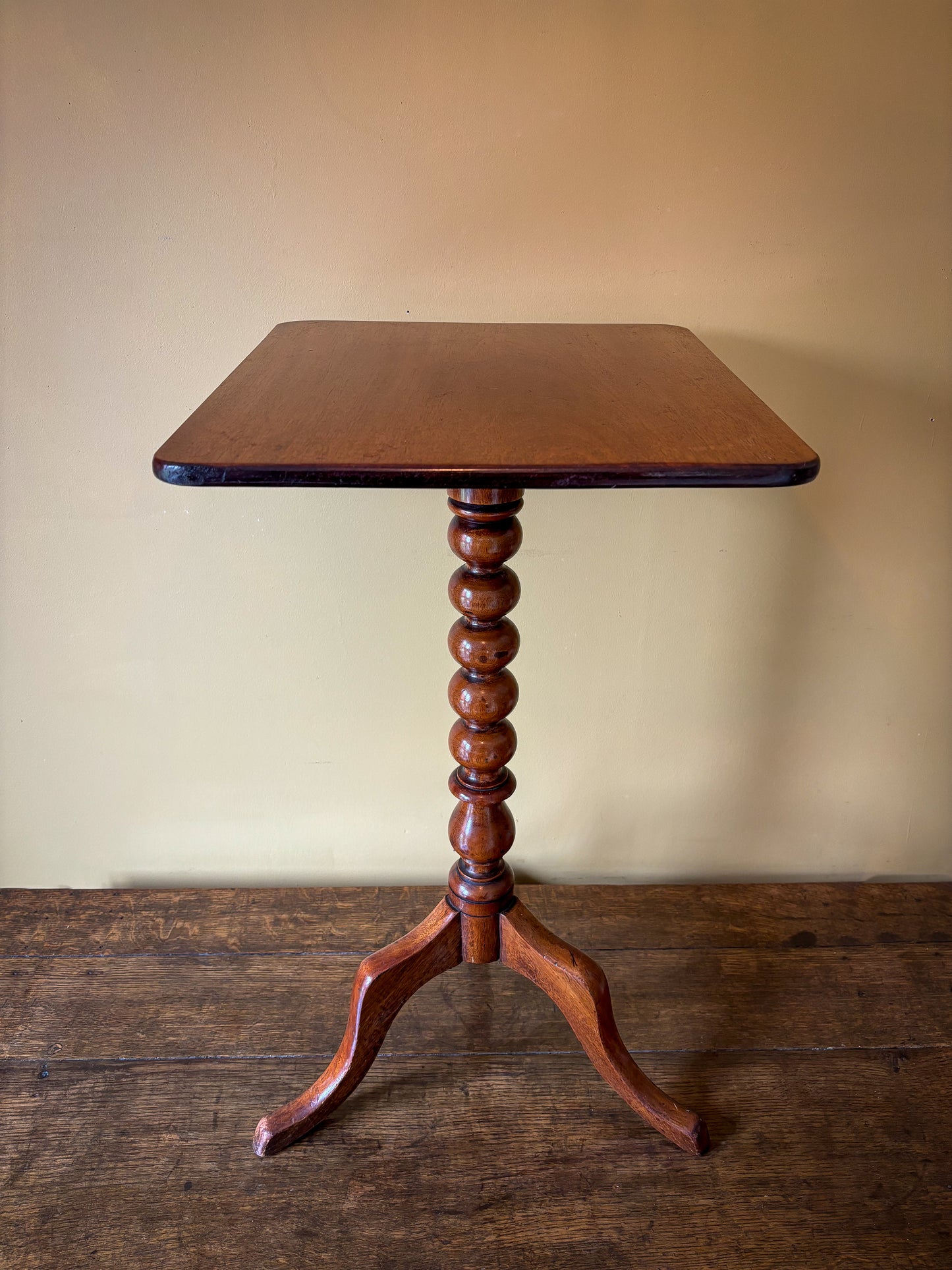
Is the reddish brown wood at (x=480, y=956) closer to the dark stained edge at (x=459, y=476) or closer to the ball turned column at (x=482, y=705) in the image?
the ball turned column at (x=482, y=705)

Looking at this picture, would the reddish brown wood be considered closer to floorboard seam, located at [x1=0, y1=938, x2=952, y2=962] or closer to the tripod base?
the tripod base

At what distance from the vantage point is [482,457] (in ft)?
2.71

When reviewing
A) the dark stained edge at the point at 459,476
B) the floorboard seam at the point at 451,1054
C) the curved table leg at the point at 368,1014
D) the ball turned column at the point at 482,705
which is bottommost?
the floorboard seam at the point at 451,1054

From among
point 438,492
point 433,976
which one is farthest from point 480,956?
point 438,492

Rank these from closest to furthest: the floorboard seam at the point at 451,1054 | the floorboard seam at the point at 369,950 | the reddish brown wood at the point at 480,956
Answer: the reddish brown wood at the point at 480,956, the floorboard seam at the point at 451,1054, the floorboard seam at the point at 369,950

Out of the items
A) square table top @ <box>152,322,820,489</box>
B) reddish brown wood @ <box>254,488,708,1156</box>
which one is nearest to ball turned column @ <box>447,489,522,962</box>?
reddish brown wood @ <box>254,488,708,1156</box>

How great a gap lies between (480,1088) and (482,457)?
93 cm

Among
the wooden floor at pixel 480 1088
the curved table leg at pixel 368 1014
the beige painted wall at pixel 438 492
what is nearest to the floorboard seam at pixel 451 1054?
the wooden floor at pixel 480 1088

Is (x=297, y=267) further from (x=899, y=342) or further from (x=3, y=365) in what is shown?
(x=899, y=342)

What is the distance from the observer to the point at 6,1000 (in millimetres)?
1459

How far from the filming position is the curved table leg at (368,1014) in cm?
124

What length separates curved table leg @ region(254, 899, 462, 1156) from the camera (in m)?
1.24

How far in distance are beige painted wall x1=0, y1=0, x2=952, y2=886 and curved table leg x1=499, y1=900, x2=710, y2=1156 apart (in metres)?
0.46

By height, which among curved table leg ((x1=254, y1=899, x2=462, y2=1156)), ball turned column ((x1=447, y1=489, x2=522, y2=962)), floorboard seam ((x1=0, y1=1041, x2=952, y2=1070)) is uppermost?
ball turned column ((x1=447, y1=489, x2=522, y2=962))
